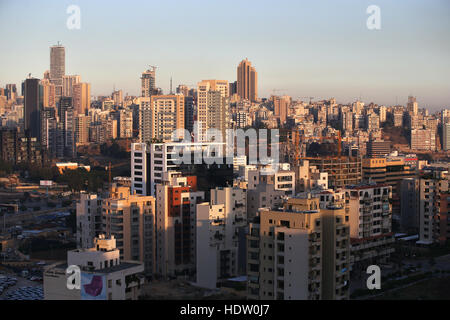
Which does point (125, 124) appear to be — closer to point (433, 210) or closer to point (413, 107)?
point (413, 107)

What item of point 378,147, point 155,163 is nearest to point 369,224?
point 155,163

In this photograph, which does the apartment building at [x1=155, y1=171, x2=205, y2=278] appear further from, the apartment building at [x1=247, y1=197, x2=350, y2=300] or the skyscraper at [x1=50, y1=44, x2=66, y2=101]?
the skyscraper at [x1=50, y1=44, x2=66, y2=101]

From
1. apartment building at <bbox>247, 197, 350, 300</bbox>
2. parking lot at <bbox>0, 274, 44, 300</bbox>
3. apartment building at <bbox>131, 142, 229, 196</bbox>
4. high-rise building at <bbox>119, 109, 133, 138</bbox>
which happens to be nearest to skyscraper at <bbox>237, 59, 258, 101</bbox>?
high-rise building at <bbox>119, 109, 133, 138</bbox>

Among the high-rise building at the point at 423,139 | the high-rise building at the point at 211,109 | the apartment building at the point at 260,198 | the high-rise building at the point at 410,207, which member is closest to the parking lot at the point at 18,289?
the apartment building at the point at 260,198

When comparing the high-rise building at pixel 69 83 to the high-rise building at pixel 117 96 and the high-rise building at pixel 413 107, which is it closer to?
the high-rise building at pixel 117 96

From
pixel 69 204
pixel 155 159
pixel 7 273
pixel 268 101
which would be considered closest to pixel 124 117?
pixel 268 101
